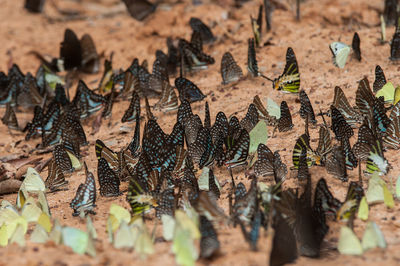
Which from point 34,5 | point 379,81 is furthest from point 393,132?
point 34,5

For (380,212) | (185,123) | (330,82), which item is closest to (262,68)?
(330,82)

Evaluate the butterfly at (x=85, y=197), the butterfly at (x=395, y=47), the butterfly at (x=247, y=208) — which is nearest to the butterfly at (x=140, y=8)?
the butterfly at (x=395, y=47)

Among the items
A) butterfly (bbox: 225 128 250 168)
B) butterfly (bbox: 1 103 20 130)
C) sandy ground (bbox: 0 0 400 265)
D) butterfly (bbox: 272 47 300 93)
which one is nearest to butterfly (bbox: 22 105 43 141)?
sandy ground (bbox: 0 0 400 265)

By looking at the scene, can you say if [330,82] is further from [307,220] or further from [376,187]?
[307,220]

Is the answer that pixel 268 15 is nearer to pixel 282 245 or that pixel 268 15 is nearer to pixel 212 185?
pixel 212 185

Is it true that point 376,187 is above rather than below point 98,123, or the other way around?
below

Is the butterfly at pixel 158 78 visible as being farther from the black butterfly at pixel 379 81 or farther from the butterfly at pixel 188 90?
the black butterfly at pixel 379 81
